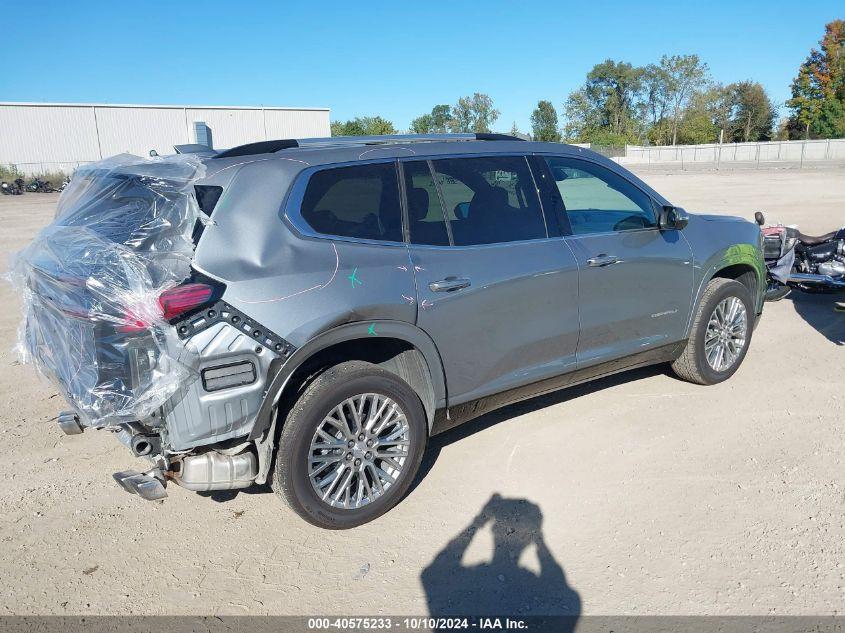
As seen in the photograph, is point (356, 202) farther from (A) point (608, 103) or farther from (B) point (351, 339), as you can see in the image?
Answer: (A) point (608, 103)

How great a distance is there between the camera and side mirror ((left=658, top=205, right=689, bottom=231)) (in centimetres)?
464

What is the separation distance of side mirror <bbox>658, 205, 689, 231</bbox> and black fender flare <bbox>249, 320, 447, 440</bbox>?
2109mm

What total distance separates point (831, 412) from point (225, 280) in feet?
14.2

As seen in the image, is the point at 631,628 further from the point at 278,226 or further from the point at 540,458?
the point at 278,226

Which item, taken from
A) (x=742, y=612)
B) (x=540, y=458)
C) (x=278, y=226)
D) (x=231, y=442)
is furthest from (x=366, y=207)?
(x=742, y=612)

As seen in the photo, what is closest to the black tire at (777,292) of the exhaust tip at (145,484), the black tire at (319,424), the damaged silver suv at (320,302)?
the damaged silver suv at (320,302)

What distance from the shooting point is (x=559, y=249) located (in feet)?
13.7

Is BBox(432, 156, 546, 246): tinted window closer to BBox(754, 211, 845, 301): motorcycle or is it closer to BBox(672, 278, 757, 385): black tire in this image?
BBox(672, 278, 757, 385): black tire

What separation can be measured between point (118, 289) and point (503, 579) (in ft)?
7.25

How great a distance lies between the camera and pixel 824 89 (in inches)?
2744

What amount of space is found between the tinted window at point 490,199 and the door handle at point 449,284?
0.25 meters

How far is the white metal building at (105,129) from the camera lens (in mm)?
49969

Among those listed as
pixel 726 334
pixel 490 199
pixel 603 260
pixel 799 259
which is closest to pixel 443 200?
pixel 490 199

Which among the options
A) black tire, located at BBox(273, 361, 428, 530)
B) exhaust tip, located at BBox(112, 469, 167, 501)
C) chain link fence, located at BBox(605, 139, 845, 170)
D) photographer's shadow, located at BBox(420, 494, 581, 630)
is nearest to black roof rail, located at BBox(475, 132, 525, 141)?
black tire, located at BBox(273, 361, 428, 530)
